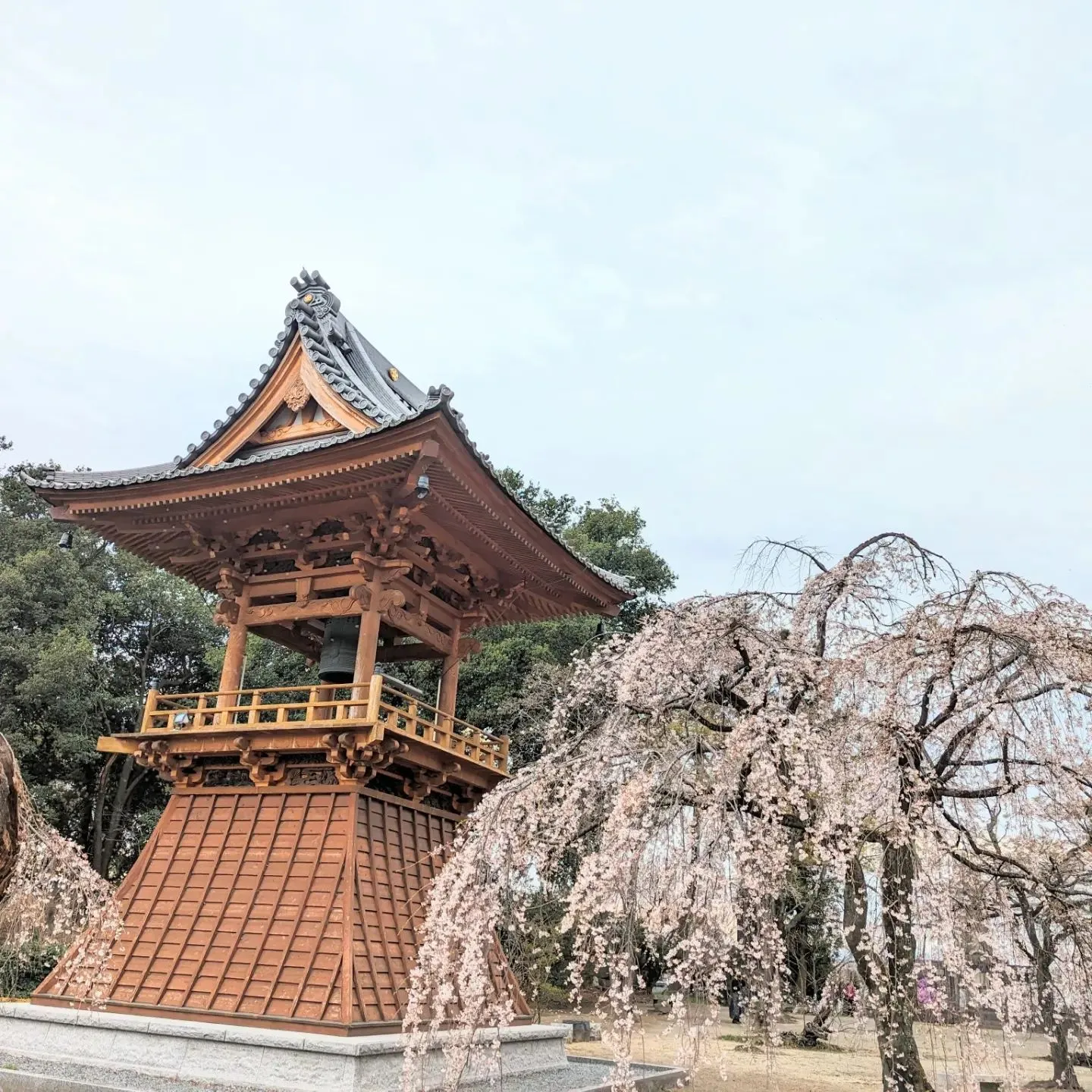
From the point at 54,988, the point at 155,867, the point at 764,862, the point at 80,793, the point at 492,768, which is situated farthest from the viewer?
the point at 80,793

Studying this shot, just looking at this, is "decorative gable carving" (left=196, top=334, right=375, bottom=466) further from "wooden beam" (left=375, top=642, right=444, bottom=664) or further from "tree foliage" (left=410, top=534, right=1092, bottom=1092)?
"tree foliage" (left=410, top=534, right=1092, bottom=1092)

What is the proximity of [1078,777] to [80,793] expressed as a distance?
87.7ft

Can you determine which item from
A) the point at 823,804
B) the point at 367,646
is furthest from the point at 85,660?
the point at 823,804

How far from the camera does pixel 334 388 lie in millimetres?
11352

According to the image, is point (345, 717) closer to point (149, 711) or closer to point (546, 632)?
point (149, 711)

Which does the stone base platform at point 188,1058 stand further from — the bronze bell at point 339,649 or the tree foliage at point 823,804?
the bronze bell at point 339,649

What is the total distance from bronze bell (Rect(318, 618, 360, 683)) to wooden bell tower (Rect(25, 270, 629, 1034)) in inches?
12.5

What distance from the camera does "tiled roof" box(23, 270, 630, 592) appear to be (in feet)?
33.2

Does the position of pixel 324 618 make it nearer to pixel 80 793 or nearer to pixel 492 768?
pixel 492 768

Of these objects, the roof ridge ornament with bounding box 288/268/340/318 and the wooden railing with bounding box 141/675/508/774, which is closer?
the wooden railing with bounding box 141/675/508/774

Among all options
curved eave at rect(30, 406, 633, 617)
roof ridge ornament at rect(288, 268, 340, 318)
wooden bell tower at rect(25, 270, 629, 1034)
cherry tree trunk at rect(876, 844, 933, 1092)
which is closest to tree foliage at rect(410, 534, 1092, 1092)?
cherry tree trunk at rect(876, 844, 933, 1092)

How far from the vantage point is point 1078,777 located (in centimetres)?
607

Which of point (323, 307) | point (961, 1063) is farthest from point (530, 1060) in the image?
point (323, 307)

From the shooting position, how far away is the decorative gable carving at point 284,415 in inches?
457
